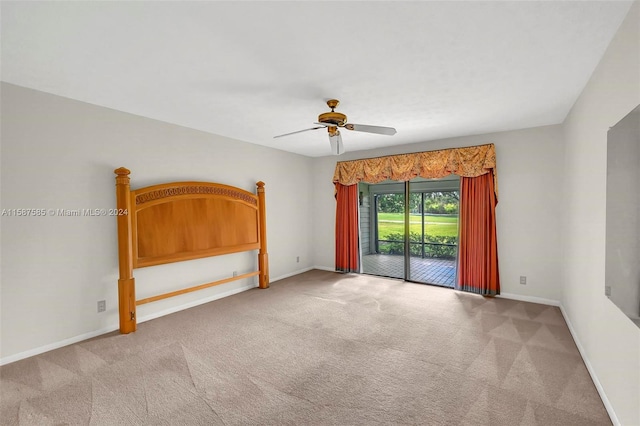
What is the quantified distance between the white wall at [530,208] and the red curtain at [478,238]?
13 cm

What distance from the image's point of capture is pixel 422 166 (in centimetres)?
478

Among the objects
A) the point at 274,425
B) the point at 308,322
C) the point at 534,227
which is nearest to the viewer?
the point at 274,425

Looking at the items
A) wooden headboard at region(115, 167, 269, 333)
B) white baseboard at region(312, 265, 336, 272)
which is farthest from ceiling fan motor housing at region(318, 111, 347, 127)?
white baseboard at region(312, 265, 336, 272)

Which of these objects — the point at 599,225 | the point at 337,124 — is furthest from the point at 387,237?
the point at 599,225

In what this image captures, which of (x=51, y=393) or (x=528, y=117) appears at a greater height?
(x=528, y=117)

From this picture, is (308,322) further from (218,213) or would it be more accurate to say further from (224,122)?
(224,122)

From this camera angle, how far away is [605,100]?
6.65ft

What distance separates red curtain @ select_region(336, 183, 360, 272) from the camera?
223 inches

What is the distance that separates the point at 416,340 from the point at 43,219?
3.89 m

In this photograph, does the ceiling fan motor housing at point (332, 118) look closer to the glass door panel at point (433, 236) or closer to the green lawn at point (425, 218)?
the glass door panel at point (433, 236)

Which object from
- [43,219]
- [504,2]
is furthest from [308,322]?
[504,2]

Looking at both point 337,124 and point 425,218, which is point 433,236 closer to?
point 425,218

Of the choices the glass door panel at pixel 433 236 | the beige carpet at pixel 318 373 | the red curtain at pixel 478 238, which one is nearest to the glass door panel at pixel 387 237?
the glass door panel at pixel 433 236

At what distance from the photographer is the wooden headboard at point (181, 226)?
124 inches
